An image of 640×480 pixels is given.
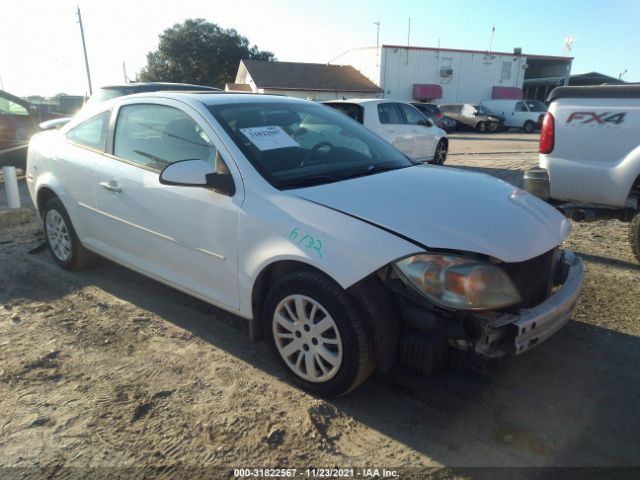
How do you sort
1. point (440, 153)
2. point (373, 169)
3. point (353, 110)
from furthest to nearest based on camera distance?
point (440, 153) < point (353, 110) < point (373, 169)

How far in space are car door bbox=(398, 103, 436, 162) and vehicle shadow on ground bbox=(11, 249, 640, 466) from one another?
7545mm

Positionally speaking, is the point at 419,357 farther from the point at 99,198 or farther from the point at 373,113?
the point at 373,113

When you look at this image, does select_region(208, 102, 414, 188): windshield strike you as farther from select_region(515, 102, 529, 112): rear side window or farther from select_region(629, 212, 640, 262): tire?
select_region(515, 102, 529, 112): rear side window

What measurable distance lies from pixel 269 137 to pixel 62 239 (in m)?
2.58

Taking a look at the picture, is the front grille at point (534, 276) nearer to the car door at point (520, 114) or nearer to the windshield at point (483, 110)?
the car door at point (520, 114)

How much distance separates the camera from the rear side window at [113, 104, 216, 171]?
10.7ft

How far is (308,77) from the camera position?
3762 centimetres

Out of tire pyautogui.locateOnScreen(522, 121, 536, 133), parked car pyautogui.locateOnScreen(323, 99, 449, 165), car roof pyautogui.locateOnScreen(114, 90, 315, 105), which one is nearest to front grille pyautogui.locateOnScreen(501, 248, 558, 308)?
car roof pyautogui.locateOnScreen(114, 90, 315, 105)

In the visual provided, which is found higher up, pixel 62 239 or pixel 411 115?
pixel 411 115

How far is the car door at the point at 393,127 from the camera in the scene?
9883mm

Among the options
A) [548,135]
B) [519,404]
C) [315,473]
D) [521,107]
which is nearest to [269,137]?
[315,473]

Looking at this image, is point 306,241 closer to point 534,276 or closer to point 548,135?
point 534,276

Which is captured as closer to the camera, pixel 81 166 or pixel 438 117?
pixel 81 166

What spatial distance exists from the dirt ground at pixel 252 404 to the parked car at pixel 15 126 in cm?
707
